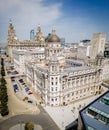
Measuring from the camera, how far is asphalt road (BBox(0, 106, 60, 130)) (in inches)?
2160

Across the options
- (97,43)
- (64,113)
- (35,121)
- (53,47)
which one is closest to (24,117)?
(35,121)

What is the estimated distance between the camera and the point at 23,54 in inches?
5236

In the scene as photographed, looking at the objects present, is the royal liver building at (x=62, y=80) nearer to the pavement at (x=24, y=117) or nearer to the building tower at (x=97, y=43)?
the pavement at (x=24, y=117)

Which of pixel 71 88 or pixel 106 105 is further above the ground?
pixel 106 105

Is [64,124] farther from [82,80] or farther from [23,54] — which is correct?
[23,54]

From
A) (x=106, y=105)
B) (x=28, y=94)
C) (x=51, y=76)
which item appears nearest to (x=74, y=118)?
(x=51, y=76)

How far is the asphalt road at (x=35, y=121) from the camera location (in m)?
54.9

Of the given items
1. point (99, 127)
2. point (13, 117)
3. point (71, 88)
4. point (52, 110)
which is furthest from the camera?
point (71, 88)

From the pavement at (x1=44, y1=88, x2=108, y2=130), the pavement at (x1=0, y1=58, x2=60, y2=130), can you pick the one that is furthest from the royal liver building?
the pavement at (x1=0, y1=58, x2=60, y2=130)

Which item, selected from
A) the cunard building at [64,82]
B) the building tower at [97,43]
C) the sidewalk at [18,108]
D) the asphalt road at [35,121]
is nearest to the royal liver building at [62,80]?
the cunard building at [64,82]

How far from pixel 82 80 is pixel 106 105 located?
41740 millimetres

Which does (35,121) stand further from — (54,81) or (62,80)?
(62,80)

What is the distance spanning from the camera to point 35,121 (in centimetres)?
5875

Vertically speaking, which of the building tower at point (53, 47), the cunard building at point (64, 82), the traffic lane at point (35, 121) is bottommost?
the traffic lane at point (35, 121)
